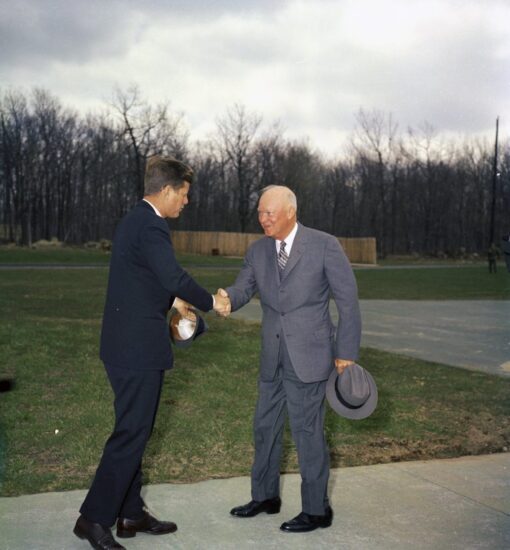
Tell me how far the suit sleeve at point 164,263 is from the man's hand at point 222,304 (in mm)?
495

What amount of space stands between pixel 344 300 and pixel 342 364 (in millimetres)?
366

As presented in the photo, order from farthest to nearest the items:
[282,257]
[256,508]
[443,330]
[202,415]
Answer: [443,330] < [202,415] < [282,257] < [256,508]

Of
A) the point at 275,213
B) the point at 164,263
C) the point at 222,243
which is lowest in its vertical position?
the point at 222,243

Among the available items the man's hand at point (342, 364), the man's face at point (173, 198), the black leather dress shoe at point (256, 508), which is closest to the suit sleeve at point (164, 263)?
the man's face at point (173, 198)

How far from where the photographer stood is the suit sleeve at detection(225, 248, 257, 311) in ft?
17.1

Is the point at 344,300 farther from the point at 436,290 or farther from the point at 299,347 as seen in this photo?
the point at 436,290

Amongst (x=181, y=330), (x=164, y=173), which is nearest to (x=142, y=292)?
(x=181, y=330)

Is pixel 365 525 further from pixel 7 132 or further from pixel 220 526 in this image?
pixel 7 132

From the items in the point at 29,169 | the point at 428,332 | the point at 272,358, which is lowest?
the point at 428,332

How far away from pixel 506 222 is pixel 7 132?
52479 millimetres

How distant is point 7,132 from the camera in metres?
78.2

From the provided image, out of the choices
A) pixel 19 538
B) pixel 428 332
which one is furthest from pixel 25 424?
pixel 428 332

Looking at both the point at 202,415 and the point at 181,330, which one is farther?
the point at 202,415

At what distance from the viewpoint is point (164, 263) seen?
14.3ft
